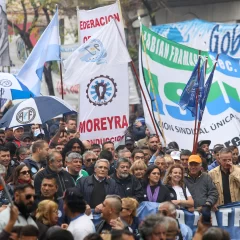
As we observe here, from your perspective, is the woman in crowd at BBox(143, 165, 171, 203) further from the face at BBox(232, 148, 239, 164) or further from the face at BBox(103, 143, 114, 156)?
the face at BBox(232, 148, 239, 164)

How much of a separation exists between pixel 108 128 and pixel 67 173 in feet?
13.3

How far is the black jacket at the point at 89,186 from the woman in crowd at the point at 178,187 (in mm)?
640

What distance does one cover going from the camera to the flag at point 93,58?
16.3 metres

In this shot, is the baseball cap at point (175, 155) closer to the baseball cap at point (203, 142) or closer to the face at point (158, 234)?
the baseball cap at point (203, 142)

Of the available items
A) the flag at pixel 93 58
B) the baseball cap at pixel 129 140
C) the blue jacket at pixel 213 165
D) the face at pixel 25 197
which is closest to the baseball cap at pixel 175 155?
the blue jacket at pixel 213 165

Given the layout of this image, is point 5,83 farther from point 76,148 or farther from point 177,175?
point 177,175

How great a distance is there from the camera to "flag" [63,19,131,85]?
53.6 feet

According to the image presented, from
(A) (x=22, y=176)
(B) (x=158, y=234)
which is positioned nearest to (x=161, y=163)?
(A) (x=22, y=176)

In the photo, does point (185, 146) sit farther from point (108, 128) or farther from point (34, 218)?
point (34, 218)

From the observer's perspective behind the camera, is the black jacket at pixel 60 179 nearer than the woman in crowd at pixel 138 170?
Yes

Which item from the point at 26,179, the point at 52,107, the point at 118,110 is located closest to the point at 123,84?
the point at 118,110

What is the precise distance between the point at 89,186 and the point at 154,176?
77cm

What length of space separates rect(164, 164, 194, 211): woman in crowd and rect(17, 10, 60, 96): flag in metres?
5.17

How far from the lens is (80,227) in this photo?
9266mm
